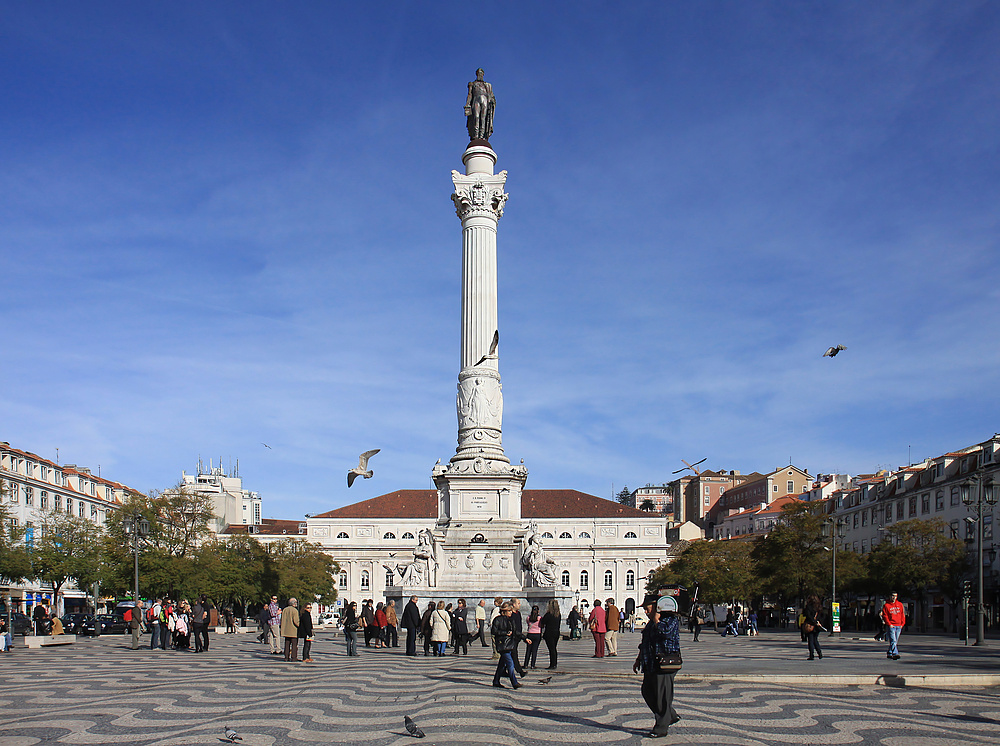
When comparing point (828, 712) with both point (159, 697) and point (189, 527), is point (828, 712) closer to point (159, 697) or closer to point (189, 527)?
point (159, 697)

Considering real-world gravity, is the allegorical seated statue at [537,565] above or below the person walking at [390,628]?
above

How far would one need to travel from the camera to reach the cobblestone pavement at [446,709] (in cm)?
1142

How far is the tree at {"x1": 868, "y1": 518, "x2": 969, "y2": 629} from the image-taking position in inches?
2159

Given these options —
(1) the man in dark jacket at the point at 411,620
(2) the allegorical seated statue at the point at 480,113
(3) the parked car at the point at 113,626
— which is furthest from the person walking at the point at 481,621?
(3) the parked car at the point at 113,626

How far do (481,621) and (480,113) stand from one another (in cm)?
2220

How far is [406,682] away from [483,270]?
76.0 feet

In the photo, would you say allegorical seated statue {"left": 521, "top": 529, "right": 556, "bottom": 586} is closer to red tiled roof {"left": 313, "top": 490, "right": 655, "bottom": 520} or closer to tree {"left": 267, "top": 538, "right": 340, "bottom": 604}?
tree {"left": 267, "top": 538, "right": 340, "bottom": 604}

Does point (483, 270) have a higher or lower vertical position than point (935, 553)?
higher

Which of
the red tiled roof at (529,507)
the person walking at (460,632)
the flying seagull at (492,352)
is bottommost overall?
the person walking at (460,632)

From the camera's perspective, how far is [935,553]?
55.5 meters

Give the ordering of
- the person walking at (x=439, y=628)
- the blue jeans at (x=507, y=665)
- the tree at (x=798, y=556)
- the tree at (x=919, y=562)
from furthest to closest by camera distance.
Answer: the tree at (x=919, y=562) → the tree at (x=798, y=556) → the person walking at (x=439, y=628) → the blue jeans at (x=507, y=665)

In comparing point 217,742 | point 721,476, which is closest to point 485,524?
point 217,742

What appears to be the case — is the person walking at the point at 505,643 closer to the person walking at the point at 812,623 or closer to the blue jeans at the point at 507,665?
the blue jeans at the point at 507,665

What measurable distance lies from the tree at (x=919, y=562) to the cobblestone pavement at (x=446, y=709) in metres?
40.6
